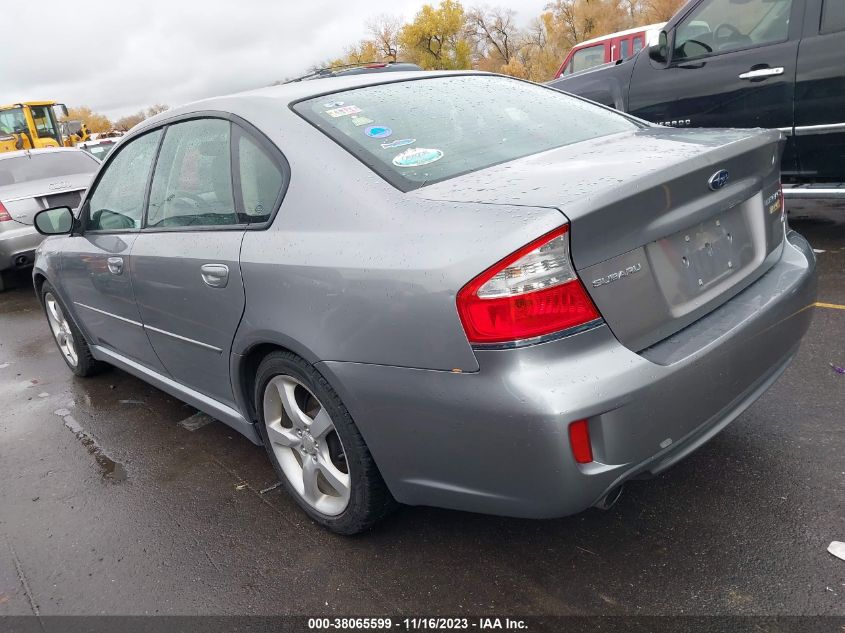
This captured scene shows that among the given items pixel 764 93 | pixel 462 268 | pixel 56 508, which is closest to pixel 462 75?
pixel 462 268

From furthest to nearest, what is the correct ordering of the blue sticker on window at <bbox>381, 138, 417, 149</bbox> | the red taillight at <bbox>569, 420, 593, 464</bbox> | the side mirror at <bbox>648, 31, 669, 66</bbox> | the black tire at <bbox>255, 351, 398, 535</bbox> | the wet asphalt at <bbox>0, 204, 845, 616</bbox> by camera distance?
the side mirror at <bbox>648, 31, 669, 66</bbox>, the blue sticker on window at <bbox>381, 138, 417, 149</bbox>, the black tire at <bbox>255, 351, 398, 535</bbox>, the wet asphalt at <bbox>0, 204, 845, 616</bbox>, the red taillight at <bbox>569, 420, 593, 464</bbox>

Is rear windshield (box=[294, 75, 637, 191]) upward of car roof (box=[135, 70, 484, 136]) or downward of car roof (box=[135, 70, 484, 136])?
downward

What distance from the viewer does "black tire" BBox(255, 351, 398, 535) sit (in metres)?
2.23

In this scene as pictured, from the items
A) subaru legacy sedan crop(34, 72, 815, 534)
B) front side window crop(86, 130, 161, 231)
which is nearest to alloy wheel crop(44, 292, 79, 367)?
front side window crop(86, 130, 161, 231)

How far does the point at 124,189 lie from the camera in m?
3.53

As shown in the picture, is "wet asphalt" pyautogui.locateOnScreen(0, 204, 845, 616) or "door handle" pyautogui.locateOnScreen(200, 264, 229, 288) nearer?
"wet asphalt" pyautogui.locateOnScreen(0, 204, 845, 616)

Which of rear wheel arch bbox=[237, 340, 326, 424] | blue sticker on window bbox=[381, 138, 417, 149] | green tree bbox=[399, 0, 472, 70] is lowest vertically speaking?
rear wheel arch bbox=[237, 340, 326, 424]

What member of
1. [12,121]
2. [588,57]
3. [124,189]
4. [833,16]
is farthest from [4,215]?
[12,121]

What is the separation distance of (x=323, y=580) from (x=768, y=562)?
1.45 metres

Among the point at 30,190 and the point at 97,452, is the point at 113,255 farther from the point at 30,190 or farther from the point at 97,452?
the point at 30,190

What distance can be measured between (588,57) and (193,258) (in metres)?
12.5

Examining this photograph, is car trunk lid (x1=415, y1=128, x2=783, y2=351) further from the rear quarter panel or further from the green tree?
the green tree

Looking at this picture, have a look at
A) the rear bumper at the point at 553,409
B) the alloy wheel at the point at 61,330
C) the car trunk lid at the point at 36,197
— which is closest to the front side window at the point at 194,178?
the rear bumper at the point at 553,409

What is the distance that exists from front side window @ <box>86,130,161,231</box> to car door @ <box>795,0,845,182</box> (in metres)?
4.40
